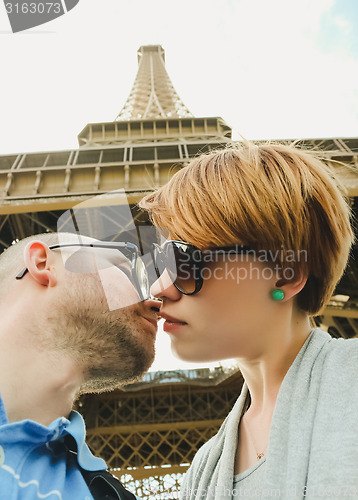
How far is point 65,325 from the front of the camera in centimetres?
192

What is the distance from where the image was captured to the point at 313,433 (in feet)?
4.17

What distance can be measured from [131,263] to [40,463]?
103 centimetres

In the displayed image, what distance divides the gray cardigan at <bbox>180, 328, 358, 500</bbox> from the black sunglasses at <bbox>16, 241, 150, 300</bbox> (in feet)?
2.67

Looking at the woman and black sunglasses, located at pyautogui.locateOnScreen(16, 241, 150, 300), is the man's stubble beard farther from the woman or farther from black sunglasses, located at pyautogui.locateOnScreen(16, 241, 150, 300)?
the woman

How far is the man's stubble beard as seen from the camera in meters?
1.92

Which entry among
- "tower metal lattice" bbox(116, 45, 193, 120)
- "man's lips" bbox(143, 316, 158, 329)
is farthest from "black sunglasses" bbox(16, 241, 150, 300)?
"tower metal lattice" bbox(116, 45, 193, 120)

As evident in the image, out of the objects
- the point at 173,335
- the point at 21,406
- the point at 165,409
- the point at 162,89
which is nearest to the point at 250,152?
the point at 173,335

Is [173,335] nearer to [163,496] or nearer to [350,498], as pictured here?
[350,498]

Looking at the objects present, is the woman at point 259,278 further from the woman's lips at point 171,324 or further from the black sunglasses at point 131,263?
the black sunglasses at point 131,263

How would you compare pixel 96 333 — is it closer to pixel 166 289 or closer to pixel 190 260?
pixel 166 289

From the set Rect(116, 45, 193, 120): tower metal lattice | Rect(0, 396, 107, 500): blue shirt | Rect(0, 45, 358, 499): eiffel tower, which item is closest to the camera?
Rect(0, 396, 107, 500): blue shirt

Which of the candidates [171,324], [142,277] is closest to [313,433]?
[171,324]

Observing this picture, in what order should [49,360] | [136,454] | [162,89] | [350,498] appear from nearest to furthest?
[350,498] < [49,360] < [136,454] < [162,89]

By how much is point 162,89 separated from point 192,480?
36.2m
